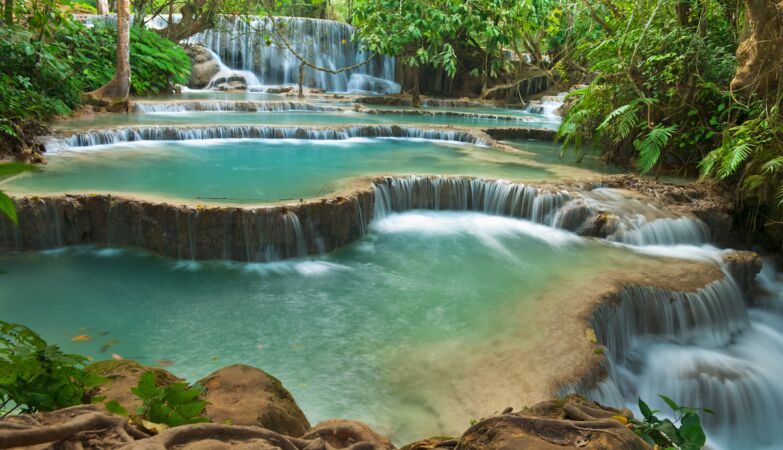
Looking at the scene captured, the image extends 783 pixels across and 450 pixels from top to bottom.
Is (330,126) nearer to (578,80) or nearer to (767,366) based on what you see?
(767,366)

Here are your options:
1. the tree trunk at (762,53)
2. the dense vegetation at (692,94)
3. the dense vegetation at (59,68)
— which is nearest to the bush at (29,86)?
the dense vegetation at (59,68)

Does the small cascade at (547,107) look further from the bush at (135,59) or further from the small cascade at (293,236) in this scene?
the small cascade at (293,236)

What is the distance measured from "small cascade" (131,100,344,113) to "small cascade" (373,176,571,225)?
851 cm

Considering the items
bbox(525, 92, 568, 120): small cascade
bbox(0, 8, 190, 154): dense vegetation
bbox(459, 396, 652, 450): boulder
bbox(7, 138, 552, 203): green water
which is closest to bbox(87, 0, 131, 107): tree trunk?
bbox(0, 8, 190, 154): dense vegetation

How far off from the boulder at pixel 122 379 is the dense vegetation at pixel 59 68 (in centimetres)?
313

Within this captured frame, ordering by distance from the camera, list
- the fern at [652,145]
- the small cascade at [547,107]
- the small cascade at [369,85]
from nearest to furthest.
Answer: the fern at [652,145]
the small cascade at [547,107]
the small cascade at [369,85]

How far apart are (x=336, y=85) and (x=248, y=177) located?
1633cm

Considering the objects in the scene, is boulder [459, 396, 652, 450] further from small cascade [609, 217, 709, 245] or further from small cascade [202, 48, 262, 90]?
small cascade [202, 48, 262, 90]

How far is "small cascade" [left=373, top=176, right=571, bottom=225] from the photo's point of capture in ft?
25.1

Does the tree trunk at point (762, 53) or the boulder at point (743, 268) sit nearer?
the boulder at point (743, 268)

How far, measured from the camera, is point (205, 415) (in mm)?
2297

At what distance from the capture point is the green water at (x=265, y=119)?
11.7 meters

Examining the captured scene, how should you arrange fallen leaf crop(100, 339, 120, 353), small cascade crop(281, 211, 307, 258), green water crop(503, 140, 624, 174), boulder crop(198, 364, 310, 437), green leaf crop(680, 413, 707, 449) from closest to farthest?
green leaf crop(680, 413, 707, 449) < boulder crop(198, 364, 310, 437) < fallen leaf crop(100, 339, 120, 353) < small cascade crop(281, 211, 307, 258) < green water crop(503, 140, 624, 174)

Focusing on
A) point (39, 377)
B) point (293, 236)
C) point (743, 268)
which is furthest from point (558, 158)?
point (39, 377)
